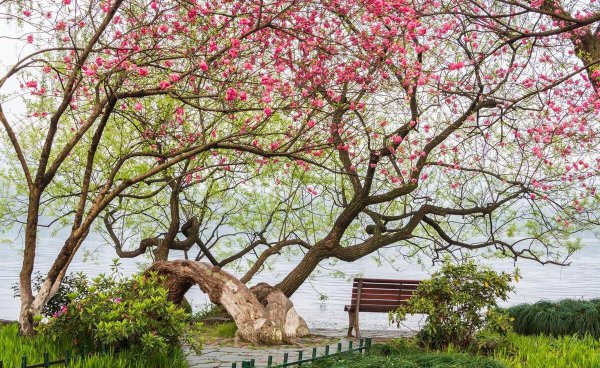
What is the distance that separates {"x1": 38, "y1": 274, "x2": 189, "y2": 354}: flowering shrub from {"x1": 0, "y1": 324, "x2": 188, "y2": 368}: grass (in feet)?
0.37

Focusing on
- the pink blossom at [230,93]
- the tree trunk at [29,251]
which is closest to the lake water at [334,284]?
the tree trunk at [29,251]

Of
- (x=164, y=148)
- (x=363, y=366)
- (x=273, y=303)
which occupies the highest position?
(x=164, y=148)

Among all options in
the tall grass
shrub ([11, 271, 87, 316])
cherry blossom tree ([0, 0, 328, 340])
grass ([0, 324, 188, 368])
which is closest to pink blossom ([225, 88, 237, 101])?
cherry blossom tree ([0, 0, 328, 340])

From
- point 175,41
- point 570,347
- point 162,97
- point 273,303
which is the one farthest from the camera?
point 162,97

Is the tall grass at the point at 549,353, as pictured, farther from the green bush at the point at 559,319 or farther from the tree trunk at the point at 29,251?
the tree trunk at the point at 29,251

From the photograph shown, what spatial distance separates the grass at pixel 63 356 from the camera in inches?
282

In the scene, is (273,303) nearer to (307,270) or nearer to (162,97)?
(307,270)

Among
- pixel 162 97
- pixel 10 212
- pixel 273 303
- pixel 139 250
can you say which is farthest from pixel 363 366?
pixel 10 212

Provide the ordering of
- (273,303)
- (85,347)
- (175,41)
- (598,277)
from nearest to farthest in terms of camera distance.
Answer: (85,347) → (175,41) → (273,303) → (598,277)

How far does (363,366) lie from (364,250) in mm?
6827

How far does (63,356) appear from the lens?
25.6 ft

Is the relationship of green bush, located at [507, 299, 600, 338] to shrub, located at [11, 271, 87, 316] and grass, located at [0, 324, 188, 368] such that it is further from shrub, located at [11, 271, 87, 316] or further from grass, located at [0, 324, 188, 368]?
shrub, located at [11, 271, 87, 316]

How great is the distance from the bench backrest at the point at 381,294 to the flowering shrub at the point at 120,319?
492 centimetres

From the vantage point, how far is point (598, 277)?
38.8 m
